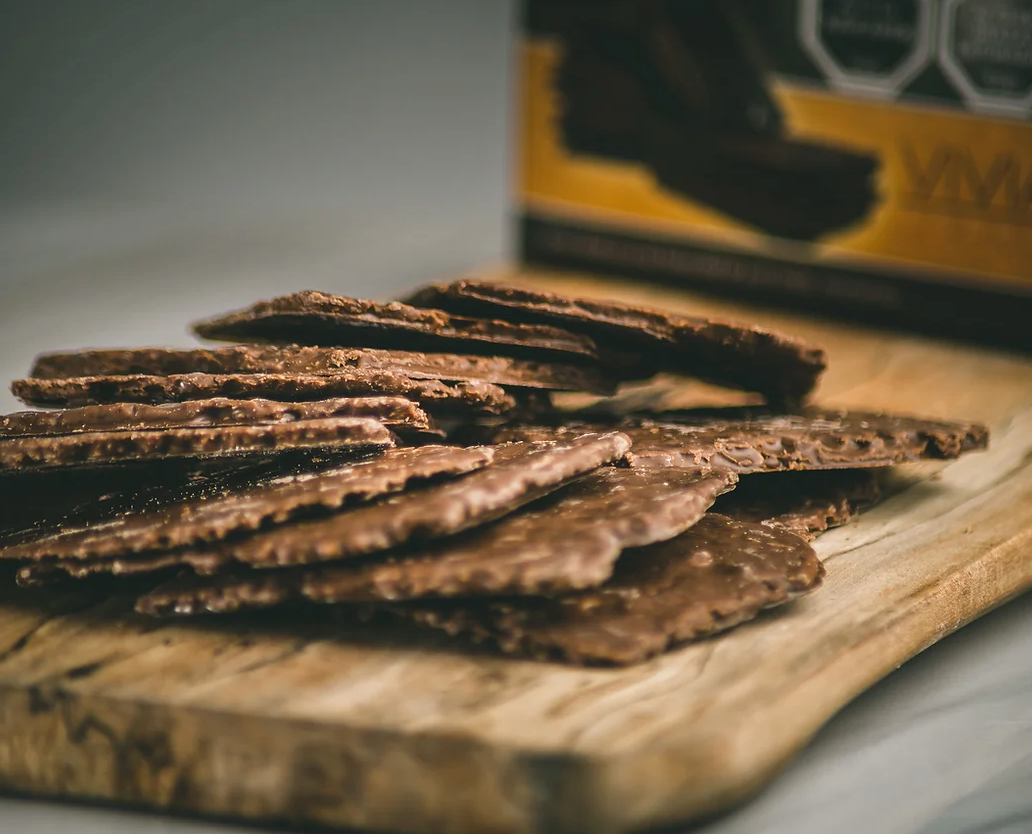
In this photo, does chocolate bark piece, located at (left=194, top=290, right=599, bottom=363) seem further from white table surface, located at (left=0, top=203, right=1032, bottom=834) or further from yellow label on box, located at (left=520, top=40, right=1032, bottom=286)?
yellow label on box, located at (left=520, top=40, right=1032, bottom=286)

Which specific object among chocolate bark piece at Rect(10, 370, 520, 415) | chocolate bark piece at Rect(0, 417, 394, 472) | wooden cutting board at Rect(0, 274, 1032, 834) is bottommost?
wooden cutting board at Rect(0, 274, 1032, 834)

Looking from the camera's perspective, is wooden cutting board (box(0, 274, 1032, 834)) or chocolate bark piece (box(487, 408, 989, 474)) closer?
wooden cutting board (box(0, 274, 1032, 834))

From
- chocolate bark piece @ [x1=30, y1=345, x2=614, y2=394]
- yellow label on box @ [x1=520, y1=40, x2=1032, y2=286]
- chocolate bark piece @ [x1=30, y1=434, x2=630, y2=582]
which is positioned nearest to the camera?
chocolate bark piece @ [x1=30, y1=434, x2=630, y2=582]

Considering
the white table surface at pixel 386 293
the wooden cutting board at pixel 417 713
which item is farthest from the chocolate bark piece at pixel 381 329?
the white table surface at pixel 386 293

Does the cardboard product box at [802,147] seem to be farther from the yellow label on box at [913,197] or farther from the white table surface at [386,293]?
the white table surface at [386,293]

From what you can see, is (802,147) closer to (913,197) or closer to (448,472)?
(913,197)

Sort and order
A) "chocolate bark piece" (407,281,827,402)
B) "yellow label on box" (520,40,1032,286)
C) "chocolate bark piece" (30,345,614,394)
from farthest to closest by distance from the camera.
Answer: "yellow label on box" (520,40,1032,286) < "chocolate bark piece" (407,281,827,402) < "chocolate bark piece" (30,345,614,394)

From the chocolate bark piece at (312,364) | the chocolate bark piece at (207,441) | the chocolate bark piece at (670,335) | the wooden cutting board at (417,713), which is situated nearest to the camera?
the wooden cutting board at (417,713)

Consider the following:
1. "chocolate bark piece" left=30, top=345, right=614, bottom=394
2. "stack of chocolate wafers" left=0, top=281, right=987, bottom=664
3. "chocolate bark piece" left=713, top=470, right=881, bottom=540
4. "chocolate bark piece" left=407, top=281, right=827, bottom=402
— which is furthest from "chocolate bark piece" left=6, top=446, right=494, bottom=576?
"chocolate bark piece" left=713, top=470, right=881, bottom=540
